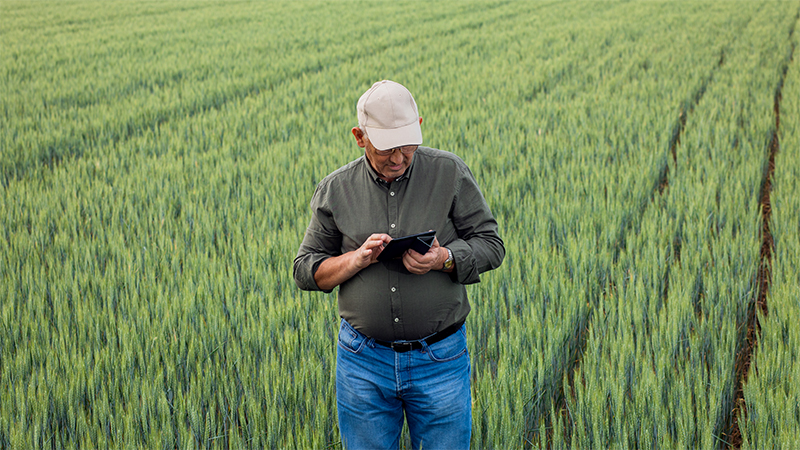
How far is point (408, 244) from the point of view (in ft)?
4.58

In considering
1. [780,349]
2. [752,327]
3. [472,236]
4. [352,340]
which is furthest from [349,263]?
[752,327]

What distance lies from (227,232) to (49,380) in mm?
1947

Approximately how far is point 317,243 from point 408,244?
0.35 metres

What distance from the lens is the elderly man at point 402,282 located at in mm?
1537

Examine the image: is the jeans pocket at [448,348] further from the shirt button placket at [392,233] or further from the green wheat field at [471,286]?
the green wheat field at [471,286]

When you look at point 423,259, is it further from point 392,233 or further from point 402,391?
point 402,391

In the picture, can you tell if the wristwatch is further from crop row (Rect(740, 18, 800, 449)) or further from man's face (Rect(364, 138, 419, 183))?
crop row (Rect(740, 18, 800, 449))

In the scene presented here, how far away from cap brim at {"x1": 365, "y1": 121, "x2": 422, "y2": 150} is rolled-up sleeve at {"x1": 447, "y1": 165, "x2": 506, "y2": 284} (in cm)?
22

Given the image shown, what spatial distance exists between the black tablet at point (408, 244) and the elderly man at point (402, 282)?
3.0 inches

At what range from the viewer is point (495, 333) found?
266cm

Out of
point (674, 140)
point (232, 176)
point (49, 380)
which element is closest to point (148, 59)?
point (232, 176)

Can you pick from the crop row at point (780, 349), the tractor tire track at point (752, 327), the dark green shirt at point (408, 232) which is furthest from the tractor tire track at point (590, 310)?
the dark green shirt at point (408, 232)

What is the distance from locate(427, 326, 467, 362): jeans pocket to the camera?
1.55 m

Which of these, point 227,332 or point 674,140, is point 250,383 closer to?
point 227,332
